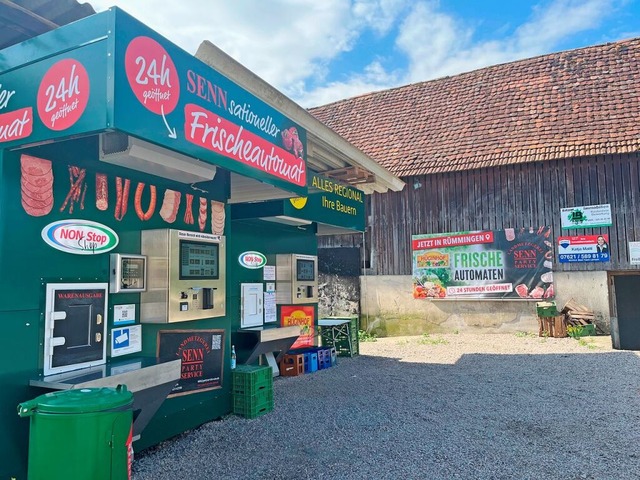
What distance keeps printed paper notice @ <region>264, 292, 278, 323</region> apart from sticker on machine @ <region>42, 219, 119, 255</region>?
11.7 feet

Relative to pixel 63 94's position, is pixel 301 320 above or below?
below

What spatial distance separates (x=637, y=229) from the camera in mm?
11383

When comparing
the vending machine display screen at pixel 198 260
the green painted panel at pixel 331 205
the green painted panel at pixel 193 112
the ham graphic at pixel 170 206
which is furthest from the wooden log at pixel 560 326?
the ham graphic at pixel 170 206

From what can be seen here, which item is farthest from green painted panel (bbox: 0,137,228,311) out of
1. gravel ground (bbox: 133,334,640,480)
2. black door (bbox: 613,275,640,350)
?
black door (bbox: 613,275,640,350)

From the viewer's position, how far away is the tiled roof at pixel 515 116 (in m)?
12.1

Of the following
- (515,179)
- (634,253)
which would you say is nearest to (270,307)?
(515,179)

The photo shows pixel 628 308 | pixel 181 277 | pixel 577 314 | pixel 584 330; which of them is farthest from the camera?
pixel 628 308

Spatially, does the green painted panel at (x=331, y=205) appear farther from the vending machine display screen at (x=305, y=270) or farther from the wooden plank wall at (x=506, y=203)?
the wooden plank wall at (x=506, y=203)

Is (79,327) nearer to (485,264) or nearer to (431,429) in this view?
(431,429)

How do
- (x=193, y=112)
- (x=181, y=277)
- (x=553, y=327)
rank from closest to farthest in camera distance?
(x=193, y=112)
(x=181, y=277)
(x=553, y=327)

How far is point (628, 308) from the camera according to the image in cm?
1191

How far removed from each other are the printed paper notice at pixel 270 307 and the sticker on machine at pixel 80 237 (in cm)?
357

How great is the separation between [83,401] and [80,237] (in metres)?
1.54

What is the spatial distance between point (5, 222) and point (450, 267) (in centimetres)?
1129
